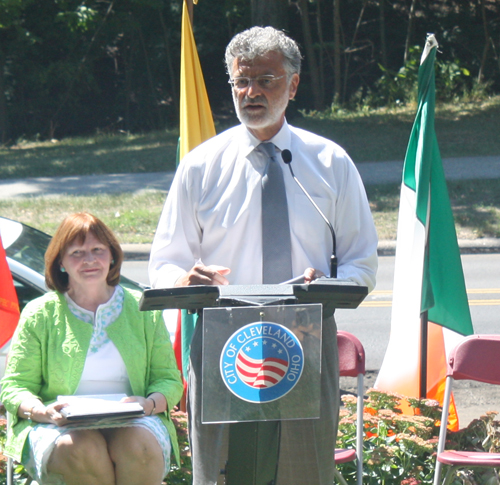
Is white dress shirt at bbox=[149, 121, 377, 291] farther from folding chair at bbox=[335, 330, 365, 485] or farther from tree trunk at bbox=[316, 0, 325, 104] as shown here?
tree trunk at bbox=[316, 0, 325, 104]

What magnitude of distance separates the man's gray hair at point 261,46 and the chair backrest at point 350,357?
5.41ft

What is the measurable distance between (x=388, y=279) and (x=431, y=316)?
5.81 meters

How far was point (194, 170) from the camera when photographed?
9.35ft

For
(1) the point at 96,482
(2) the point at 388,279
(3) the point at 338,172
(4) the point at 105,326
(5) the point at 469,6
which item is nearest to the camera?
(3) the point at 338,172

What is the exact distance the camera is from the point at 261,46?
2.73 metres

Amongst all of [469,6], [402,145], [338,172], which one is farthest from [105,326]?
[469,6]

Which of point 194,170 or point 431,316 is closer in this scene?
point 194,170

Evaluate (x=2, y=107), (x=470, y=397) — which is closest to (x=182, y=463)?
(x=470, y=397)

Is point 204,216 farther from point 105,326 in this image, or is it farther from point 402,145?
point 402,145

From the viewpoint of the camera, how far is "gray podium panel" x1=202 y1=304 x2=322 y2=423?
2148mm

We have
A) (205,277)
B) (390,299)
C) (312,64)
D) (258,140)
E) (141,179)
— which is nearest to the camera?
(205,277)

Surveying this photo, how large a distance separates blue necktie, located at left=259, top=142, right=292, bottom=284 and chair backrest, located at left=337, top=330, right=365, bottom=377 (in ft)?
4.38

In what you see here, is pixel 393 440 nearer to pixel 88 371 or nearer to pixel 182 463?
pixel 182 463

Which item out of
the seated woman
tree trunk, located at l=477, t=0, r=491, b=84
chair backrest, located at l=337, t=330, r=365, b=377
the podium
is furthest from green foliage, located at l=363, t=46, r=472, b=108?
the podium
